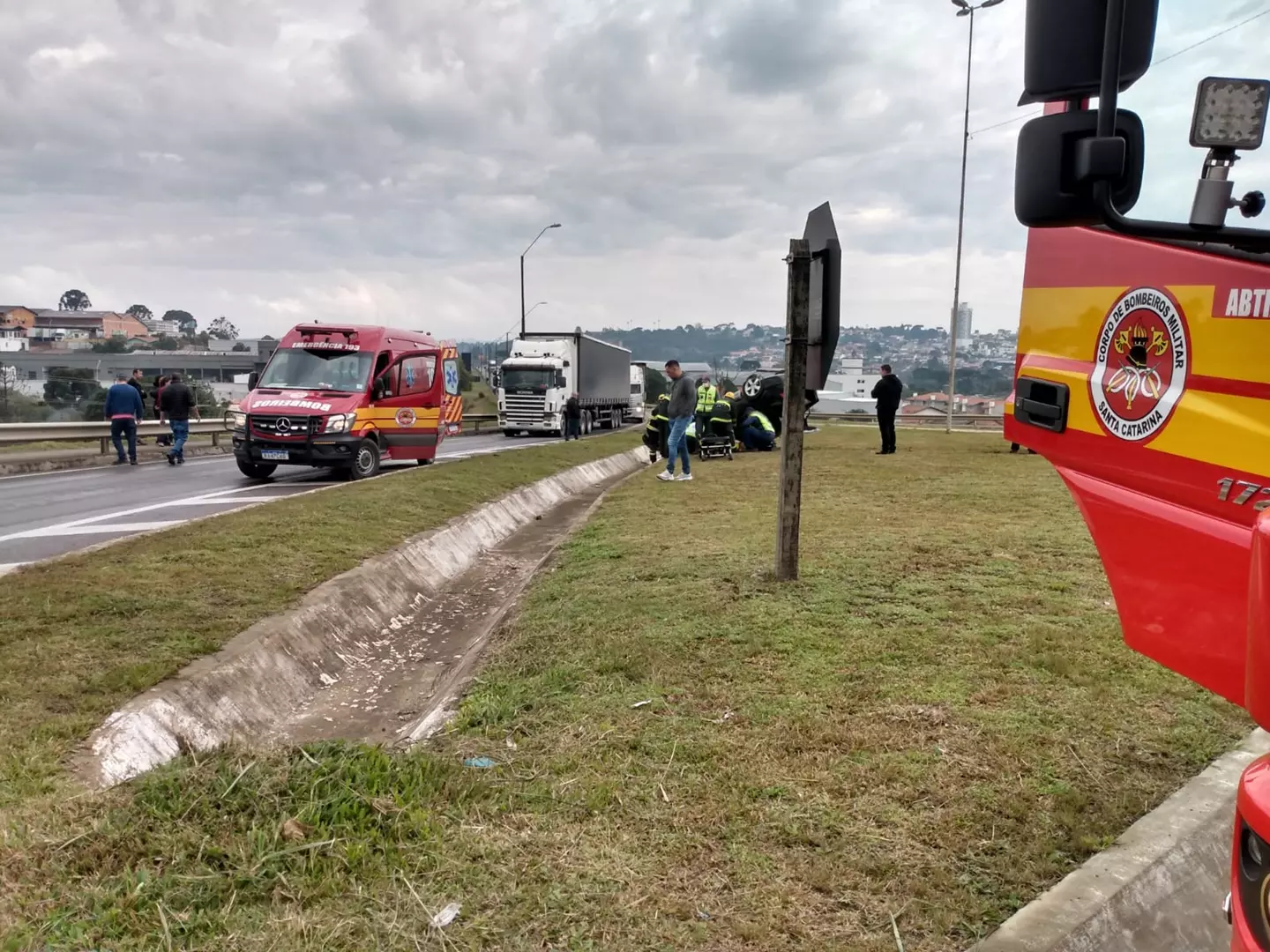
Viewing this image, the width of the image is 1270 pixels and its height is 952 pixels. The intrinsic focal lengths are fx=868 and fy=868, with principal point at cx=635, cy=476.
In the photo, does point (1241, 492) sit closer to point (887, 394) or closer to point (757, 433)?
point (887, 394)

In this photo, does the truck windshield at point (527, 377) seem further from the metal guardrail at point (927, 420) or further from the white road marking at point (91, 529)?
the white road marking at point (91, 529)

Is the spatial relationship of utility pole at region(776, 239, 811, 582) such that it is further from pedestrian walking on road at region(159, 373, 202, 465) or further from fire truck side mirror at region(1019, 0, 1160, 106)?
pedestrian walking on road at region(159, 373, 202, 465)

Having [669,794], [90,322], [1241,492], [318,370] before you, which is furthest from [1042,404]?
[90,322]

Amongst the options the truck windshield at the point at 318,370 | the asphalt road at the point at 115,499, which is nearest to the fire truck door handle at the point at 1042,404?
the asphalt road at the point at 115,499

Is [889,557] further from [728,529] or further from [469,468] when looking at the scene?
[469,468]

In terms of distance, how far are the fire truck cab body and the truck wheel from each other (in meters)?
0.01

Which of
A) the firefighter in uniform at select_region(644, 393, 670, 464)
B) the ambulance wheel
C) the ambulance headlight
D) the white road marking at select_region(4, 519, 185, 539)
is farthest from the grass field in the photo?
the firefighter in uniform at select_region(644, 393, 670, 464)

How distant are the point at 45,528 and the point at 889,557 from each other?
8747 mm

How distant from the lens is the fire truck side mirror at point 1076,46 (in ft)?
5.85

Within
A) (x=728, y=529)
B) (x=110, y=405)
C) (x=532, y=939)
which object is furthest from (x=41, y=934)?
(x=110, y=405)

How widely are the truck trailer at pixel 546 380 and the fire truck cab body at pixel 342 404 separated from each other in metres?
13.4

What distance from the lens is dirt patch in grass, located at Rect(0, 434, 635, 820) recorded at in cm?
396

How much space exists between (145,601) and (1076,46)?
20.0 feet

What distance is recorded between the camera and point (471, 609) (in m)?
7.95
